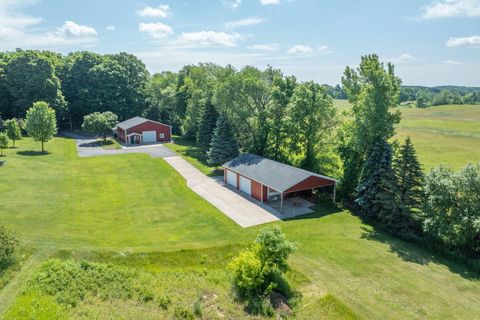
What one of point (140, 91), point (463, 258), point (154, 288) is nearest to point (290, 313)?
point (154, 288)

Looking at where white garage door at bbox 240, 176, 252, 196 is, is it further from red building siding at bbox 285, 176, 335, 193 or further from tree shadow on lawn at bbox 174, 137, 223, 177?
tree shadow on lawn at bbox 174, 137, 223, 177

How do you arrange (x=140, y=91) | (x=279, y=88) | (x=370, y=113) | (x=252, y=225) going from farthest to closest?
(x=140, y=91) < (x=279, y=88) < (x=370, y=113) < (x=252, y=225)

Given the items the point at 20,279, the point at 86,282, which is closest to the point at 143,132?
the point at 20,279

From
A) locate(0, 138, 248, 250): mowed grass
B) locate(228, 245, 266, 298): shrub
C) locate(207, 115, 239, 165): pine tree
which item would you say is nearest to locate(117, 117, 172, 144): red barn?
locate(0, 138, 248, 250): mowed grass

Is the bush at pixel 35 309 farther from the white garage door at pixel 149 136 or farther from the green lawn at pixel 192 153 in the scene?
the white garage door at pixel 149 136

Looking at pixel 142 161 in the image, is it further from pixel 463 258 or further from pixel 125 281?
pixel 463 258
